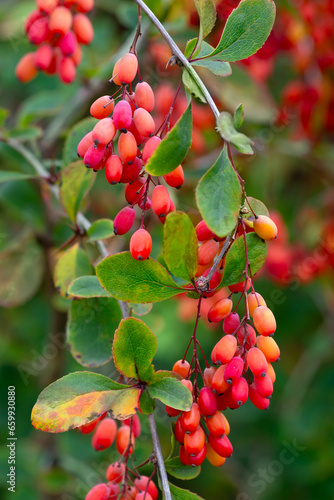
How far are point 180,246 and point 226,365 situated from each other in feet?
0.48

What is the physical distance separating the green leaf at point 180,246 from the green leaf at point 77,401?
0.15 meters

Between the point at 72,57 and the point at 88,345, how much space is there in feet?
1.75

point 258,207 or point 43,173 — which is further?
point 43,173

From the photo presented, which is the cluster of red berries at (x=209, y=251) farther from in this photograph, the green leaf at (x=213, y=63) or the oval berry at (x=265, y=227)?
the green leaf at (x=213, y=63)

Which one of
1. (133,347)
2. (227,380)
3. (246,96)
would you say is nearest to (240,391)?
(227,380)

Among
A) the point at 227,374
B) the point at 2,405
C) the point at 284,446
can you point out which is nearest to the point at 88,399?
the point at 227,374

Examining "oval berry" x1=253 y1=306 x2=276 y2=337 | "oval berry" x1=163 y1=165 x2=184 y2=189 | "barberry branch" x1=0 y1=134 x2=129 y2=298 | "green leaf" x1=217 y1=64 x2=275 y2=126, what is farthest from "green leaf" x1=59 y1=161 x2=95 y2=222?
"green leaf" x1=217 y1=64 x2=275 y2=126

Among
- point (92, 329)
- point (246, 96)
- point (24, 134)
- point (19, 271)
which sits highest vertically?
point (24, 134)

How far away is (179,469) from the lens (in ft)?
2.05

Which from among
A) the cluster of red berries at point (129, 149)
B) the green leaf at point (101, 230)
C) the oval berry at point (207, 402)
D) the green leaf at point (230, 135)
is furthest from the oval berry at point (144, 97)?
the oval berry at point (207, 402)

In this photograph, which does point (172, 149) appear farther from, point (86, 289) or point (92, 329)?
point (92, 329)

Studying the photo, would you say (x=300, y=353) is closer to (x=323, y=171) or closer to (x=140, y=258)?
(x=323, y=171)

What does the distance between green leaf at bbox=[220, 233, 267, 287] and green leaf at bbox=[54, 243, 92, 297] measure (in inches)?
10.5

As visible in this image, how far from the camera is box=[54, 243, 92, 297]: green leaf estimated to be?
773 millimetres
